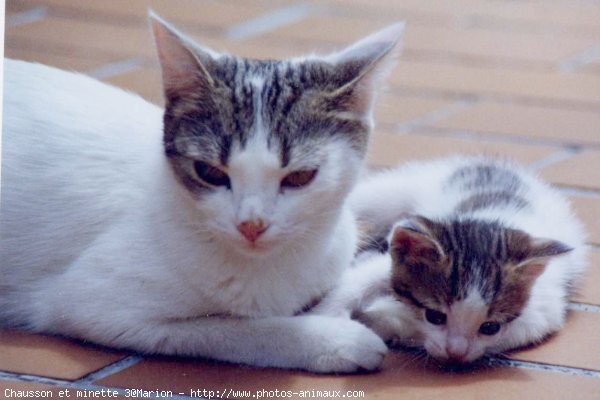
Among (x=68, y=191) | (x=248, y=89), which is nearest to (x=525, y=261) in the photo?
(x=248, y=89)

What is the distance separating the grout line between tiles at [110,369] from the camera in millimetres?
1713

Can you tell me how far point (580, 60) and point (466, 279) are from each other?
213cm

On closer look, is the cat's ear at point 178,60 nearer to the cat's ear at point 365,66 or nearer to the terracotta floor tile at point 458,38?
the cat's ear at point 365,66

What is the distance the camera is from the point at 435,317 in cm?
187

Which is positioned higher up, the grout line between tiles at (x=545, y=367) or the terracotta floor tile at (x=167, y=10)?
the terracotta floor tile at (x=167, y=10)

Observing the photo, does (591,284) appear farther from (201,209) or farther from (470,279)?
(201,209)

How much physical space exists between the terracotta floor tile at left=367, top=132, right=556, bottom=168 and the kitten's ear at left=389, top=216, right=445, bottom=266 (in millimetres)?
842

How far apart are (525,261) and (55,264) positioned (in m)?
0.90

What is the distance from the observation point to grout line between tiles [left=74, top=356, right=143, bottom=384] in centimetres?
171

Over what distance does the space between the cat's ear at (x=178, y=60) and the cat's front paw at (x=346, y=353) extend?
499 millimetres

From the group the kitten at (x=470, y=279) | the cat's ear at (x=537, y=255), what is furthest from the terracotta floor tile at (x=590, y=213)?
the cat's ear at (x=537, y=255)

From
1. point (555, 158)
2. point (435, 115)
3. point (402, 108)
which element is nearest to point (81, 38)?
point (402, 108)

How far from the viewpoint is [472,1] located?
437 centimetres

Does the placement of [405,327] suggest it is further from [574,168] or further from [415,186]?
[574,168]
